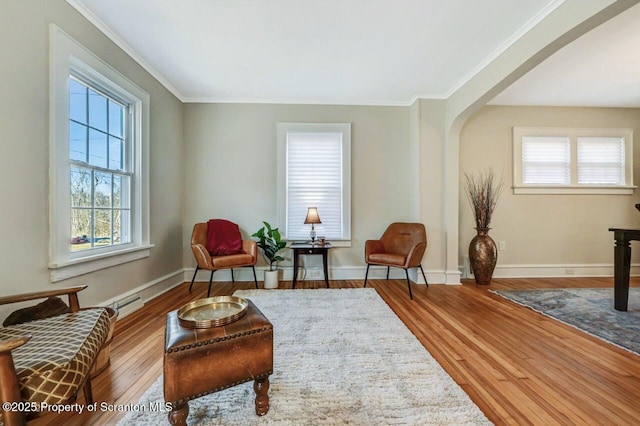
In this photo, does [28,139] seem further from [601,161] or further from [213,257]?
[601,161]

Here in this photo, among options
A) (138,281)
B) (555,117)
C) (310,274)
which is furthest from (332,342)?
(555,117)

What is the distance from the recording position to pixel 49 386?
0.94m

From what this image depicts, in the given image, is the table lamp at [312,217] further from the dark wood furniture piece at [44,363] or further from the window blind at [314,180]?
the dark wood furniture piece at [44,363]

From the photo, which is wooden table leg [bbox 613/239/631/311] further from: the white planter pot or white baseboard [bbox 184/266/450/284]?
the white planter pot

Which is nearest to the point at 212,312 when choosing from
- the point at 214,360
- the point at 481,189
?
A: the point at 214,360

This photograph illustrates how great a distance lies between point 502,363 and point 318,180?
2911 mm

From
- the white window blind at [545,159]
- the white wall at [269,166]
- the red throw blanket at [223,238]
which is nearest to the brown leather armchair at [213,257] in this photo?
the red throw blanket at [223,238]

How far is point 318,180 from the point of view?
3.92m

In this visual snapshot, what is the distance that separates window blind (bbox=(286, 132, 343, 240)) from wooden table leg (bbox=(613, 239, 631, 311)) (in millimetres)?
2962

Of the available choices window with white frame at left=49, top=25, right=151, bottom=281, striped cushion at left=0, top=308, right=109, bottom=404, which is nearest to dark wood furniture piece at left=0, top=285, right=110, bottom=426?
striped cushion at left=0, top=308, right=109, bottom=404

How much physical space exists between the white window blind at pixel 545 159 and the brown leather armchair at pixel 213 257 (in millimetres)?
4168

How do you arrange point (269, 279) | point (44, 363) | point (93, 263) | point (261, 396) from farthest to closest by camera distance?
point (269, 279), point (93, 263), point (261, 396), point (44, 363)

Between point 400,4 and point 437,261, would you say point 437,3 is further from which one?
point 437,261

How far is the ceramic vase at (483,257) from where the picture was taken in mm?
3561
